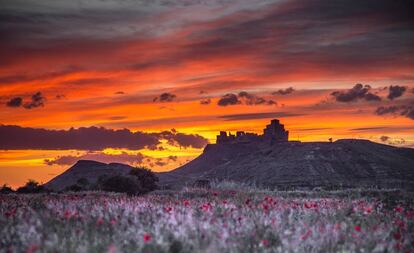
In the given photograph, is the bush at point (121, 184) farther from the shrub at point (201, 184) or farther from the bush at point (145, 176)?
the bush at point (145, 176)

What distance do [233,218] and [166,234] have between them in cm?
229

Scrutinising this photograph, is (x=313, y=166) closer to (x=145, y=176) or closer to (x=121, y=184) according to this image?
(x=145, y=176)

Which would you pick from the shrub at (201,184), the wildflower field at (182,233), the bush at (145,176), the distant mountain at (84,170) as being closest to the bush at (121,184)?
the shrub at (201,184)

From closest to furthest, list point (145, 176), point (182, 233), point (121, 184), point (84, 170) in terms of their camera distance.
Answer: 1. point (182, 233)
2. point (121, 184)
3. point (145, 176)
4. point (84, 170)

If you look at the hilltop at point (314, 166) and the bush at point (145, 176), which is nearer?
the bush at point (145, 176)

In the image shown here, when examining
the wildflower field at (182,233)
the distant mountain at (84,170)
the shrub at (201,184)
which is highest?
the wildflower field at (182,233)

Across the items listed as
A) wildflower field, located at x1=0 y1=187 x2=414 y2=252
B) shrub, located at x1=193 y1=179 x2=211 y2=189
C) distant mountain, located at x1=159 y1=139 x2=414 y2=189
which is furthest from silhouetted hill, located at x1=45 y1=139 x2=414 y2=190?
wildflower field, located at x1=0 y1=187 x2=414 y2=252

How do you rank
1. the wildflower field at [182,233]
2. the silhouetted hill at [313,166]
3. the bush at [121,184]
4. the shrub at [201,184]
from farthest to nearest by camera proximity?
the silhouetted hill at [313,166]
the bush at [121,184]
the shrub at [201,184]
the wildflower field at [182,233]

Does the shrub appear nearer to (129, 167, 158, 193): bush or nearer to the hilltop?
(129, 167, 158, 193): bush

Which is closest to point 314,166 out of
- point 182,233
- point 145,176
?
point 145,176

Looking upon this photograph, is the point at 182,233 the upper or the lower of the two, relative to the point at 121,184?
upper

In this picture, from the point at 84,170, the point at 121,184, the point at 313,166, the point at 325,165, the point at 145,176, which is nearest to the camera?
the point at 121,184

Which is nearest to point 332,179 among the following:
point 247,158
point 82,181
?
point 247,158

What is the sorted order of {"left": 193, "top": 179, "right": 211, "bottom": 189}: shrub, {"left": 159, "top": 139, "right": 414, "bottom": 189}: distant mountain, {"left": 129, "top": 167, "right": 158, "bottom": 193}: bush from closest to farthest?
{"left": 193, "top": 179, "right": 211, "bottom": 189}: shrub
{"left": 129, "top": 167, "right": 158, "bottom": 193}: bush
{"left": 159, "top": 139, "right": 414, "bottom": 189}: distant mountain
